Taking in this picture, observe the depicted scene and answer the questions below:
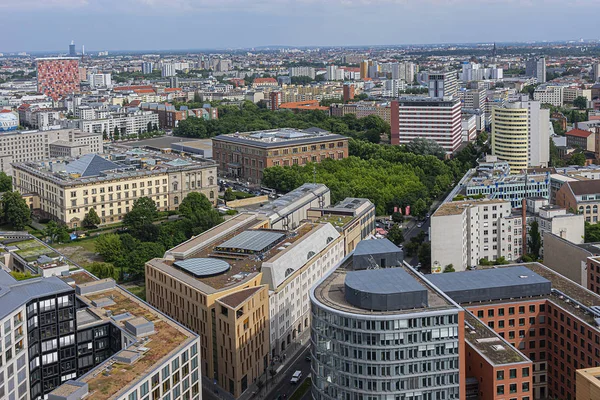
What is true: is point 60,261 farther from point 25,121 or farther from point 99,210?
point 25,121

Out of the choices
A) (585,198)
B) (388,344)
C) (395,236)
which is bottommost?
(395,236)

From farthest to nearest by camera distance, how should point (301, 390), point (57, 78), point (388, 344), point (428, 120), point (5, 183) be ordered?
point (57, 78) → point (428, 120) → point (5, 183) → point (301, 390) → point (388, 344)

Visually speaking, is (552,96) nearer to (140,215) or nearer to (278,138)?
(278,138)

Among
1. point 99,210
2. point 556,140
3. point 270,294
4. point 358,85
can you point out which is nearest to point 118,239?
point 99,210

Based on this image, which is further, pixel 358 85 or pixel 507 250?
pixel 358 85

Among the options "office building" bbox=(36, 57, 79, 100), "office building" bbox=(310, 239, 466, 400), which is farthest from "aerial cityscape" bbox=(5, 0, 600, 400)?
"office building" bbox=(36, 57, 79, 100)

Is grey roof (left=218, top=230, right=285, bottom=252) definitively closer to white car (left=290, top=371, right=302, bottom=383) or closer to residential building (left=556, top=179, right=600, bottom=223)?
white car (left=290, top=371, right=302, bottom=383)

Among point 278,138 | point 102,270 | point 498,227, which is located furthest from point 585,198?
point 278,138

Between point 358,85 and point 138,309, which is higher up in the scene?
point 358,85
